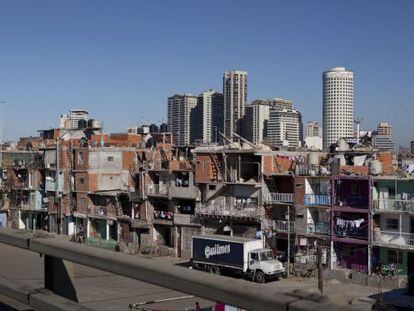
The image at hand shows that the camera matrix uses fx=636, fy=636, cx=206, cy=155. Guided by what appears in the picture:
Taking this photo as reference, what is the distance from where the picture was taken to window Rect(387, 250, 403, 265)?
136ft

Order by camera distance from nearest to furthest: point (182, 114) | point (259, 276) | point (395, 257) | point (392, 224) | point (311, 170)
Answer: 1. point (395, 257)
2. point (259, 276)
3. point (392, 224)
4. point (311, 170)
5. point (182, 114)

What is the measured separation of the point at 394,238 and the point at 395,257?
1.29m

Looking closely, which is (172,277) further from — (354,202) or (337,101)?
(337,101)

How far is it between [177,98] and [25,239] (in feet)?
483

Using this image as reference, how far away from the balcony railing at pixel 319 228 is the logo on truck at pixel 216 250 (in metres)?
6.48

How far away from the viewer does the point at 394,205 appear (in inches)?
1641

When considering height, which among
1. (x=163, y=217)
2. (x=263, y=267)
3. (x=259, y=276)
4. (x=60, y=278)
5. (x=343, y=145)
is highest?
(x=343, y=145)

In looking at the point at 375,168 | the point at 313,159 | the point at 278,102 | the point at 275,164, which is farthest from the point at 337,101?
the point at 375,168

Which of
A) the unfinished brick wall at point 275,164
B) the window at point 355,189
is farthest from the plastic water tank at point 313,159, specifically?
the window at point 355,189

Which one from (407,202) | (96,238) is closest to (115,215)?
(96,238)

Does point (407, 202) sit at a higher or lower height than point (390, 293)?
higher

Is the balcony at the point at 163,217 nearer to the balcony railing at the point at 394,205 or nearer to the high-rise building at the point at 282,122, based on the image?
the balcony railing at the point at 394,205

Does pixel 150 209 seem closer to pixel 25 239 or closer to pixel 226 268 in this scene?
pixel 226 268

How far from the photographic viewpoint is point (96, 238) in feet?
206
